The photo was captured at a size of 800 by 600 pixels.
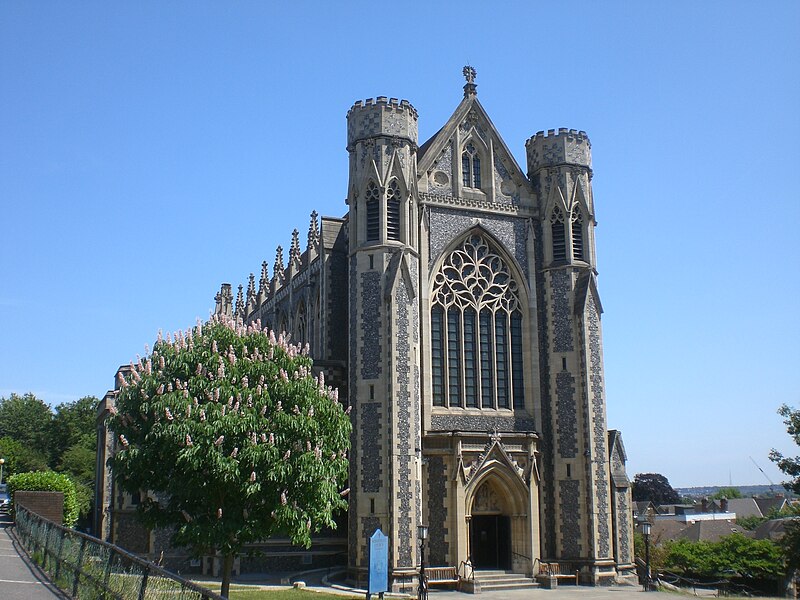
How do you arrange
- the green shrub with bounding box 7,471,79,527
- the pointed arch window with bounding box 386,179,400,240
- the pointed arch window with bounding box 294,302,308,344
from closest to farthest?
1. the pointed arch window with bounding box 386,179,400,240
2. the green shrub with bounding box 7,471,79,527
3. the pointed arch window with bounding box 294,302,308,344

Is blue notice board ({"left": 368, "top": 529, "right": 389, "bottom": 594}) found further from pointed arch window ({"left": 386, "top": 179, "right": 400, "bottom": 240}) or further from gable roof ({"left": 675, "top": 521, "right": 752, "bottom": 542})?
gable roof ({"left": 675, "top": 521, "right": 752, "bottom": 542})

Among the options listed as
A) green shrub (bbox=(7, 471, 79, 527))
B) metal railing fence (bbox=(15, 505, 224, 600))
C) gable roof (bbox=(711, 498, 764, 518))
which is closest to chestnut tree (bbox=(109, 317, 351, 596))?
metal railing fence (bbox=(15, 505, 224, 600))

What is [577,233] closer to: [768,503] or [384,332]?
[384,332]

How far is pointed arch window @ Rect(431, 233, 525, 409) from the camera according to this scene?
31.9m

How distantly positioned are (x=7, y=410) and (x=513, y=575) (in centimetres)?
6753

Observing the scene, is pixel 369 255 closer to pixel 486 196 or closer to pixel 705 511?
pixel 486 196

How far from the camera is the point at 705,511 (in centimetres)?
11481

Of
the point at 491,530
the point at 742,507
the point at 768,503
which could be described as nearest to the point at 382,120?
the point at 491,530

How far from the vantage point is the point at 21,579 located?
16500 mm

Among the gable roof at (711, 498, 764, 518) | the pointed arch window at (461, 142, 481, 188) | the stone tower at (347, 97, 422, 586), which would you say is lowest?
the gable roof at (711, 498, 764, 518)

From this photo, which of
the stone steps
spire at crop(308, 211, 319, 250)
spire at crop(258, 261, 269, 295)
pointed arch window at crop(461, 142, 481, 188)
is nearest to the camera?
the stone steps

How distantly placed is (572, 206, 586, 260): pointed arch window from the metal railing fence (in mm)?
22480

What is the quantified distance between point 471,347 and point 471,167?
7.66 m

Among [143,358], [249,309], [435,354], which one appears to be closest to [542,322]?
[435,354]
